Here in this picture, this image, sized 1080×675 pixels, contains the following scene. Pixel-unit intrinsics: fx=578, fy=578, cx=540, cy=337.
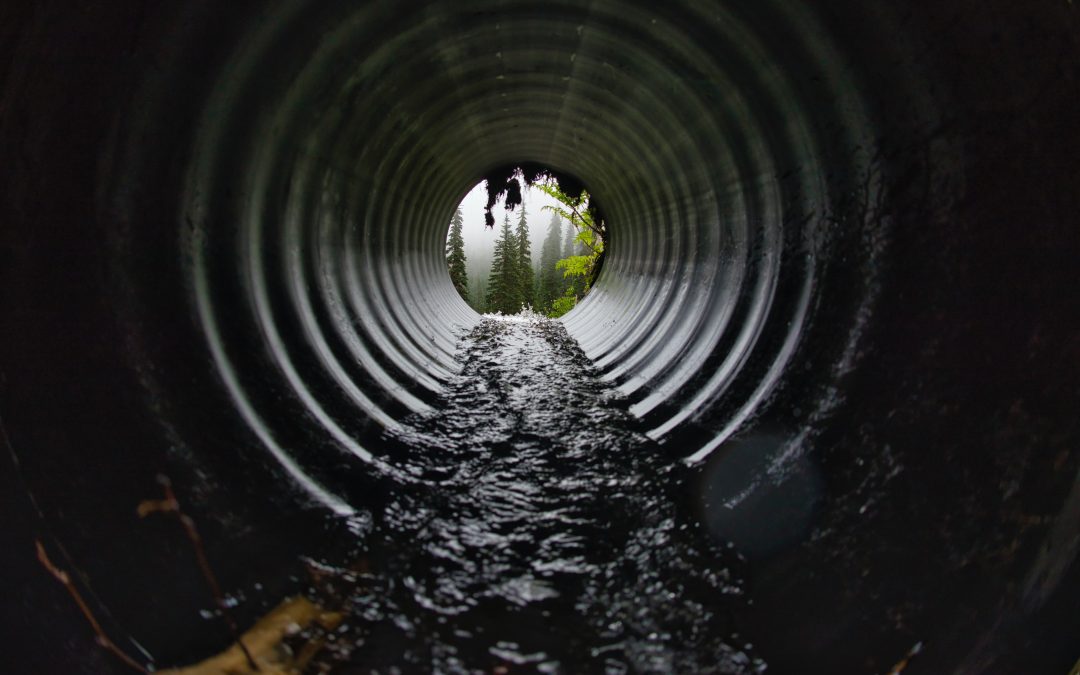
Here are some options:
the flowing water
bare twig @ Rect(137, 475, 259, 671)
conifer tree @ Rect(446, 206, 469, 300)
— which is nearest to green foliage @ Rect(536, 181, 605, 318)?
the flowing water

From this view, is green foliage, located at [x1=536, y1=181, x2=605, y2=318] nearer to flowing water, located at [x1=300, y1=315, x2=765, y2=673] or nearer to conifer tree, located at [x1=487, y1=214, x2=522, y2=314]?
flowing water, located at [x1=300, y1=315, x2=765, y2=673]

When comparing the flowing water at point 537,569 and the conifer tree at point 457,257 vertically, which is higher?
the conifer tree at point 457,257

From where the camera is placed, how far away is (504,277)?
151ft

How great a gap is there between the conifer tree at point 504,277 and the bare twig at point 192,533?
1672 inches

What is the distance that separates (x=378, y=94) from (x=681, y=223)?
343 centimetres

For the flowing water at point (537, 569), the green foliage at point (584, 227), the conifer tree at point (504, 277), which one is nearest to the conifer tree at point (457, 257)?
the conifer tree at point (504, 277)

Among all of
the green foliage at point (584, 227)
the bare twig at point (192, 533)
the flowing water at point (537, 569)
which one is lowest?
the flowing water at point (537, 569)

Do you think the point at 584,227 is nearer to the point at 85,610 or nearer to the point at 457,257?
the point at 85,610

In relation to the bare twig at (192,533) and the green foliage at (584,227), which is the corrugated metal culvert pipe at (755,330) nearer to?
the bare twig at (192,533)

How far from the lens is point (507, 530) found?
3064 millimetres

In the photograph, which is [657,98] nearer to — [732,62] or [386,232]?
[732,62]

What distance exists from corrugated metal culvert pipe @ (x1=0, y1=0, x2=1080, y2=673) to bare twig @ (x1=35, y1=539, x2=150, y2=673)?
5cm

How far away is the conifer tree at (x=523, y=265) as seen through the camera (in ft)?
156

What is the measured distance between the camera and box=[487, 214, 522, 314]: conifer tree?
4547 centimetres
